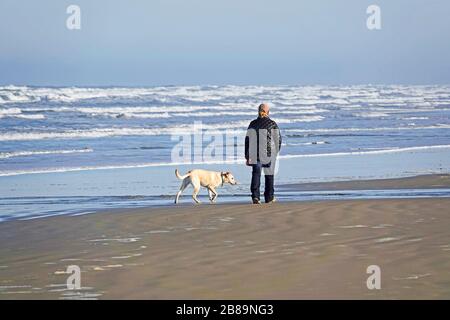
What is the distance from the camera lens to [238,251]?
820 cm

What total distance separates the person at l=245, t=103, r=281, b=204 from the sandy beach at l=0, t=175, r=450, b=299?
63 cm

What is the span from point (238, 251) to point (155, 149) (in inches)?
602

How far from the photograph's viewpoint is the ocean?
1412 cm

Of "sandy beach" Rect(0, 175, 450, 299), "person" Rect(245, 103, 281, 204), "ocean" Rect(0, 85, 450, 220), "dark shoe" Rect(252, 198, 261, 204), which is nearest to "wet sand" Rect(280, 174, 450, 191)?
"ocean" Rect(0, 85, 450, 220)

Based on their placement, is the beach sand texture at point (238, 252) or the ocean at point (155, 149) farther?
the ocean at point (155, 149)

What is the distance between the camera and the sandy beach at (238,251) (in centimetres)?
663

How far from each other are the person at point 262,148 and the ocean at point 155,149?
917 millimetres

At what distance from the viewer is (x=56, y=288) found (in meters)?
6.79

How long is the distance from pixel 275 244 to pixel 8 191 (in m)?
6.96

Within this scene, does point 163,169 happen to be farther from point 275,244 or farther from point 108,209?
point 275,244

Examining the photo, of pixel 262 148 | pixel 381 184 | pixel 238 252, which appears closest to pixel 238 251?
pixel 238 252

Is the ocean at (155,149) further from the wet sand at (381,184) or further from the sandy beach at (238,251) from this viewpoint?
the sandy beach at (238,251)

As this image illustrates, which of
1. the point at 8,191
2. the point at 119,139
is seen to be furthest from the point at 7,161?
the point at 119,139

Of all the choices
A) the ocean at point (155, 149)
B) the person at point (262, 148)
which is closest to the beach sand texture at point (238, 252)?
the person at point (262, 148)
